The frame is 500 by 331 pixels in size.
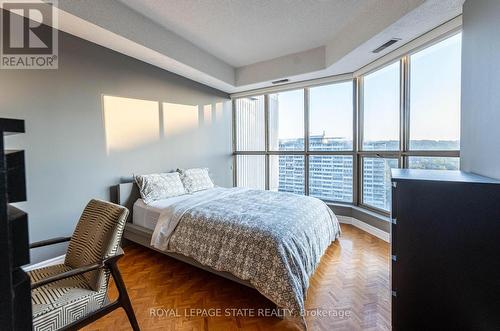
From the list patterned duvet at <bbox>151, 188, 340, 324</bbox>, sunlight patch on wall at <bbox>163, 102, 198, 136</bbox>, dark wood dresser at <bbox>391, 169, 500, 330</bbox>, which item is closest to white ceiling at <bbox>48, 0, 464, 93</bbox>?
sunlight patch on wall at <bbox>163, 102, 198, 136</bbox>

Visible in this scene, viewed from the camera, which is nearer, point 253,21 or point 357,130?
point 253,21

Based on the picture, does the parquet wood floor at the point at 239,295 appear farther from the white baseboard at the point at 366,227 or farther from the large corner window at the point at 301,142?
the large corner window at the point at 301,142

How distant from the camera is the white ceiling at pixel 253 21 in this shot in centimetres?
258

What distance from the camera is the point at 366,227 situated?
3611 mm

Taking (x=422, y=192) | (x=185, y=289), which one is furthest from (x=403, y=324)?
(x=185, y=289)

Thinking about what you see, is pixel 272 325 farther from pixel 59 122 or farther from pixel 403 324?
pixel 59 122

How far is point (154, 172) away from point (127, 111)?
955mm

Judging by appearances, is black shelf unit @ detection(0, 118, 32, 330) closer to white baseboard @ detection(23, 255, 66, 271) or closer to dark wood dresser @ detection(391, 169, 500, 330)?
dark wood dresser @ detection(391, 169, 500, 330)

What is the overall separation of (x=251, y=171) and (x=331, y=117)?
2044 millimetres

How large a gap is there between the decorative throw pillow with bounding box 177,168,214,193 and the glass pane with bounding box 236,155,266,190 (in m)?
1.40

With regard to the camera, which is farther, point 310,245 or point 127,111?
point 127,111

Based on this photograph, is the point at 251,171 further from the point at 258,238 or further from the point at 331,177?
the point at 258,238

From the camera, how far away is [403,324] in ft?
4.27

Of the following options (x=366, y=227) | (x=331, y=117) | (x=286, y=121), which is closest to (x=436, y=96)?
(x=331, y=117)
